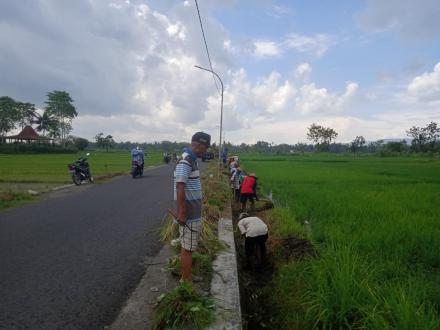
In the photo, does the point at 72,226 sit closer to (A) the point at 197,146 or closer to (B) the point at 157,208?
(B) the point at 157,208

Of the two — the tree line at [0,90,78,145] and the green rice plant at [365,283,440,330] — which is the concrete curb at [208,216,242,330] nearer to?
the green rice plant at [365,283,440,330]


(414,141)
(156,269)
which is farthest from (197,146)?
(414,141)

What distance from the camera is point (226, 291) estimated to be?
148 inches

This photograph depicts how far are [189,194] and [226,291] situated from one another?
1081 millimetres

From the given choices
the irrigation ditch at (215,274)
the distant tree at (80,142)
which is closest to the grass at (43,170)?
the irrigation ditch at (215,274)

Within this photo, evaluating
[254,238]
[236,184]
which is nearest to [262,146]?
[236,184]

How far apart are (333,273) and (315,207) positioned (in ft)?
17.7

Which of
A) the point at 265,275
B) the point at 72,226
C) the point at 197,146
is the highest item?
the point at 197,146

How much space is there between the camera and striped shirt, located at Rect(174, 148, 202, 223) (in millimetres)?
3510

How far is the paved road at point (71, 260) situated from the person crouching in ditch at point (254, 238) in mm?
1404

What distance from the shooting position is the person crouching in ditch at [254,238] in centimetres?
568

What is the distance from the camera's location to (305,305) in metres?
3.88

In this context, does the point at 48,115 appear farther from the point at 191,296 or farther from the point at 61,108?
the point at 191,296

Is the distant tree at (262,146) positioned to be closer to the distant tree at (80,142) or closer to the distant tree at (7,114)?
the distant tree at (80,142)
